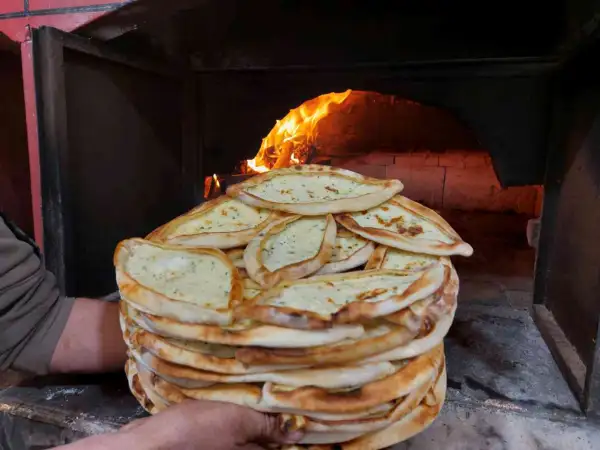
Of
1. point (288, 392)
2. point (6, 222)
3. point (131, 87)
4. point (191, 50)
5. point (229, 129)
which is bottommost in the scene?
point (288, 392)

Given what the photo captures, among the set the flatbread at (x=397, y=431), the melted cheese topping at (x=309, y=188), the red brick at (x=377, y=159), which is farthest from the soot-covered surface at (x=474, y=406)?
the red brick at (x=377, y=159)

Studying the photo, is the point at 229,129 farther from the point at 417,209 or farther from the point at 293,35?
the point at 417,209

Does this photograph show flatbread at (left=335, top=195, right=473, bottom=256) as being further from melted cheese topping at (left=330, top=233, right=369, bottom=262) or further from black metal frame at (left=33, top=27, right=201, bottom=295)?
black metal frame at (left=33, top=27, right=201, bottom=295)

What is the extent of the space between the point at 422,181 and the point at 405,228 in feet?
9.05

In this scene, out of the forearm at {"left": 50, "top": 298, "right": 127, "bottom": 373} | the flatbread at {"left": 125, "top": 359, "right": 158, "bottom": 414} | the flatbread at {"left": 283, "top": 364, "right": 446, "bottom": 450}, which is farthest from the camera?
the forearm at {"left": 50, "top": 298, "right": 127, "bottom": 373}

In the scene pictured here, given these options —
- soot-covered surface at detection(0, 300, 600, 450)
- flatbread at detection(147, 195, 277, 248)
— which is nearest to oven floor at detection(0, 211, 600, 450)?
soot-covered surface at detection(0, 300, 600, 450)

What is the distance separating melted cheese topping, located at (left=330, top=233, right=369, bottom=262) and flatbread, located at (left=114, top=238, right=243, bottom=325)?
0.21m

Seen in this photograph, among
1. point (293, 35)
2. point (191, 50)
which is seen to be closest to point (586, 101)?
point (293, 35)

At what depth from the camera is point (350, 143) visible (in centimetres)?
318

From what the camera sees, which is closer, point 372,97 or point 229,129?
point 229,129

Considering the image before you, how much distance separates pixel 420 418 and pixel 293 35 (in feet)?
4.68

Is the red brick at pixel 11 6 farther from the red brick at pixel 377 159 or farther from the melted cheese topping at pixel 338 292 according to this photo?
the red brick at pixel 377 159

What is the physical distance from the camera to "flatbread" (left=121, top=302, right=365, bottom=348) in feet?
2.16

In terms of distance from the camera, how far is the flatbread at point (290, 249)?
2.76 ft
